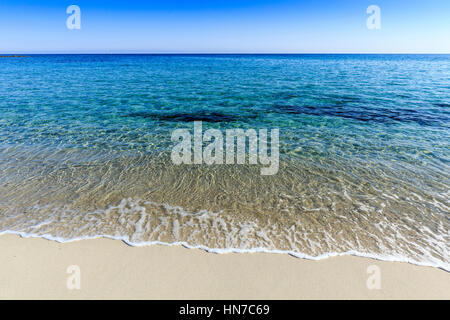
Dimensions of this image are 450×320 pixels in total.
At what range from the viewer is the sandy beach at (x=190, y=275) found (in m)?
3.74

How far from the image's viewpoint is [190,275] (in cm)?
405

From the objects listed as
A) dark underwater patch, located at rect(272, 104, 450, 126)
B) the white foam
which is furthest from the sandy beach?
dark underwater patch, located at rect(272, 104, 450, 126)

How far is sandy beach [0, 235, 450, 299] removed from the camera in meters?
3.74

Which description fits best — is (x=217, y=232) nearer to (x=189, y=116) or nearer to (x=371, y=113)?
(x=189, y=116)

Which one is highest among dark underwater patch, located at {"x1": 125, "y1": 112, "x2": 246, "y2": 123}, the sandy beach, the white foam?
dark underwater patch, located at {"x1": 125, "y1": 112, "x2": 246, "y2": 123}

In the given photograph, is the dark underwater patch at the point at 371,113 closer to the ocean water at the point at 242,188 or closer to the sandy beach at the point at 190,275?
the ocean water at the point at 242,188

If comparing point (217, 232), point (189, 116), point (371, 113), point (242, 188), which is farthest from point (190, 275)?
point (371, 113)

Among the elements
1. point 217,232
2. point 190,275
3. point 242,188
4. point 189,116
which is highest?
point 189,116

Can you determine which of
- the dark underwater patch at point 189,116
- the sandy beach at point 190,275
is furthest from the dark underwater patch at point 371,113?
the sandy beach at point 190,275

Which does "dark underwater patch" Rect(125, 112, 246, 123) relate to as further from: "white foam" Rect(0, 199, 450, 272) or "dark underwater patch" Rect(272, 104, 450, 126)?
"white foam" Rect(0, 199, 450, 272)

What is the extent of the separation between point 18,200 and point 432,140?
15317mm

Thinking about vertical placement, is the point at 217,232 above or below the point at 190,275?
above
